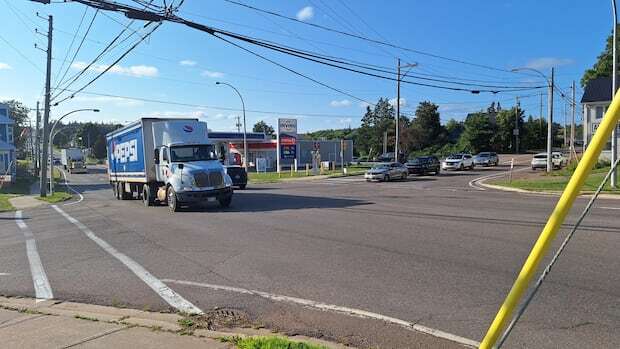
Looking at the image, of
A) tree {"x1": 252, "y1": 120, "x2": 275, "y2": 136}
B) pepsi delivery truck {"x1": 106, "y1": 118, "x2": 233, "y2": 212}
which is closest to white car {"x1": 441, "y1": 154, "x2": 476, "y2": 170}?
pepsi delivery truck {"x1": 106, "y1": 118, "x2": 233, "y2": 212}

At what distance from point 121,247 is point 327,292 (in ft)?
20.5

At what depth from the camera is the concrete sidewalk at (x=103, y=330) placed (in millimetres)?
4934

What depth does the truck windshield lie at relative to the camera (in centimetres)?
2002

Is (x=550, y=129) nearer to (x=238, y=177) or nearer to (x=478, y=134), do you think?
(x=238, y=177)

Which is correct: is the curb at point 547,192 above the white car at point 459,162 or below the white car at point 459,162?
below

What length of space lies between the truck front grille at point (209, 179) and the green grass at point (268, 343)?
14615 millimetres

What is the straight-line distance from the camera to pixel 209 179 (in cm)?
1934

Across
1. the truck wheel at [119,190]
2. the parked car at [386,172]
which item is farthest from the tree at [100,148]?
the truck wheel at [119,190]

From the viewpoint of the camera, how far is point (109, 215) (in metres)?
19.1

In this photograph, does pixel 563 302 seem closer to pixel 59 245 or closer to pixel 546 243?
pixel 546 243

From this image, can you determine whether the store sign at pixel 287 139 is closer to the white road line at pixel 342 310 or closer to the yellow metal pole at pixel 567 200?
the white road line at pixel 342 310

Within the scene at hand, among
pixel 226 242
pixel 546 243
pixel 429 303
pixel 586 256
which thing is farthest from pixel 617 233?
pixel 546 243

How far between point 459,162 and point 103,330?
164 feet

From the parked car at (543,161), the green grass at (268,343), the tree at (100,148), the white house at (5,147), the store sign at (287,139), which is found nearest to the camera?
the green grass at (268,343)
